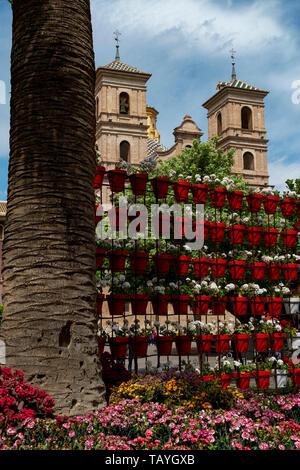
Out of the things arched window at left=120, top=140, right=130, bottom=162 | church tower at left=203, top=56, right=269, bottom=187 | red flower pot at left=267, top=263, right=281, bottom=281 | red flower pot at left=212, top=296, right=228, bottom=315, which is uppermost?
church tower at left=203, top=56, right=269, bottom=187

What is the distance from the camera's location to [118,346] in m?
5.86

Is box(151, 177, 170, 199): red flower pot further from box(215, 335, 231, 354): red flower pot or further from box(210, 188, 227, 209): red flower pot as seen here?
box(215, 335, 231, 354): red flower pot

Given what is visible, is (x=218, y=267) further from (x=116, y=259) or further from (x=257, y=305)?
(x=116, y=259)

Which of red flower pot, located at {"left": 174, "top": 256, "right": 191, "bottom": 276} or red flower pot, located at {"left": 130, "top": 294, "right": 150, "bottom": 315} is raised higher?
red flower pot, located at {"left": 174, "top": 256, "right": 191, "bottom": 276}

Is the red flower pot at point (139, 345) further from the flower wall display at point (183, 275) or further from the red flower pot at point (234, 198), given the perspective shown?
the red flower pot at point (234, 198)

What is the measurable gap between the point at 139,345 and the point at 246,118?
3288cm

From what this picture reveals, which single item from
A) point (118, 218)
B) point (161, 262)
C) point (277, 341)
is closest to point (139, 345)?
point (161, 262)

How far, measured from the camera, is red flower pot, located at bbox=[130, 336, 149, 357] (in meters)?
5.96

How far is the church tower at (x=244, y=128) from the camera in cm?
3406

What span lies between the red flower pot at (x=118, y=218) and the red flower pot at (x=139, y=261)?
0.43 metres

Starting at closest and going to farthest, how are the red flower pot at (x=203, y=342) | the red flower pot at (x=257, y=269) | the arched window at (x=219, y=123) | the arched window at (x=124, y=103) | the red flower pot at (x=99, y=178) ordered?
the red flower pot at (x=99, y=178) < the red flower pot at (x=203, y=342) < the red flower pot at (x=257, y=269) < the arched window at (x=124, y=103) < the arched window at (x=219, y=123)

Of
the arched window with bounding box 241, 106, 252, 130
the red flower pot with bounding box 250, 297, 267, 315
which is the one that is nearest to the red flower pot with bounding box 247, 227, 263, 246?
the red flower pot with bounding box 250, 297, 267, 315

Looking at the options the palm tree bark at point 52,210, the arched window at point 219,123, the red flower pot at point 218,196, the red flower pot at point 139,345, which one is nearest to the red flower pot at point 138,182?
the red flower pot at point 218,196

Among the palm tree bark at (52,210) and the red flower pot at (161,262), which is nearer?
the palm tree bark at (52,210)
